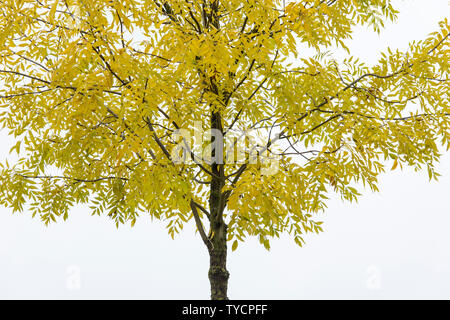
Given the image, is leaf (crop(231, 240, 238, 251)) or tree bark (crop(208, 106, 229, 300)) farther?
tree bark (crop(208, 106, 229, 300))

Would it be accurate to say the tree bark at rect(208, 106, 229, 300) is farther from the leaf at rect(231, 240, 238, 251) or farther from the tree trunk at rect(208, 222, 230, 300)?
the leaf at rect(231, 240, 238, 251)

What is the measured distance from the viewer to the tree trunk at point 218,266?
19.2 ft

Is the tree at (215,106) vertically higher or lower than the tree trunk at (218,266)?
higher

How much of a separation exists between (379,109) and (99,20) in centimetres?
366

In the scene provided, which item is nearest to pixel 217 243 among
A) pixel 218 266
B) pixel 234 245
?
pixel 218 266

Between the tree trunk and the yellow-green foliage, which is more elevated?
the yellow-green foliage

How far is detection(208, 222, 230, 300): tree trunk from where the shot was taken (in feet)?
19.2

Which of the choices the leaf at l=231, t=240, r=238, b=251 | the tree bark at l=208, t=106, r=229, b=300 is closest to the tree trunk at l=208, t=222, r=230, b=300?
the tree bark at l=208, t=106, r=229, b=300

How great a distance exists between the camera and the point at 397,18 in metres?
5.91

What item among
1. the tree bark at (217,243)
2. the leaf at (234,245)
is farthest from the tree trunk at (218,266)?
the leaf at (234,245)

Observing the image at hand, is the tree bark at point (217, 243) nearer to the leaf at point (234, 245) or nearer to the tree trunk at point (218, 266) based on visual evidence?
the tree trunk at point (218, 266)

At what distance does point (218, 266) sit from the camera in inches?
231

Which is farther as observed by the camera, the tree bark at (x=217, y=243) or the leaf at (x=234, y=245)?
the tree bark at (x=217, y=243)

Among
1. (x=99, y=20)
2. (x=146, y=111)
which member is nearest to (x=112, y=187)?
(x=146, y=111)
